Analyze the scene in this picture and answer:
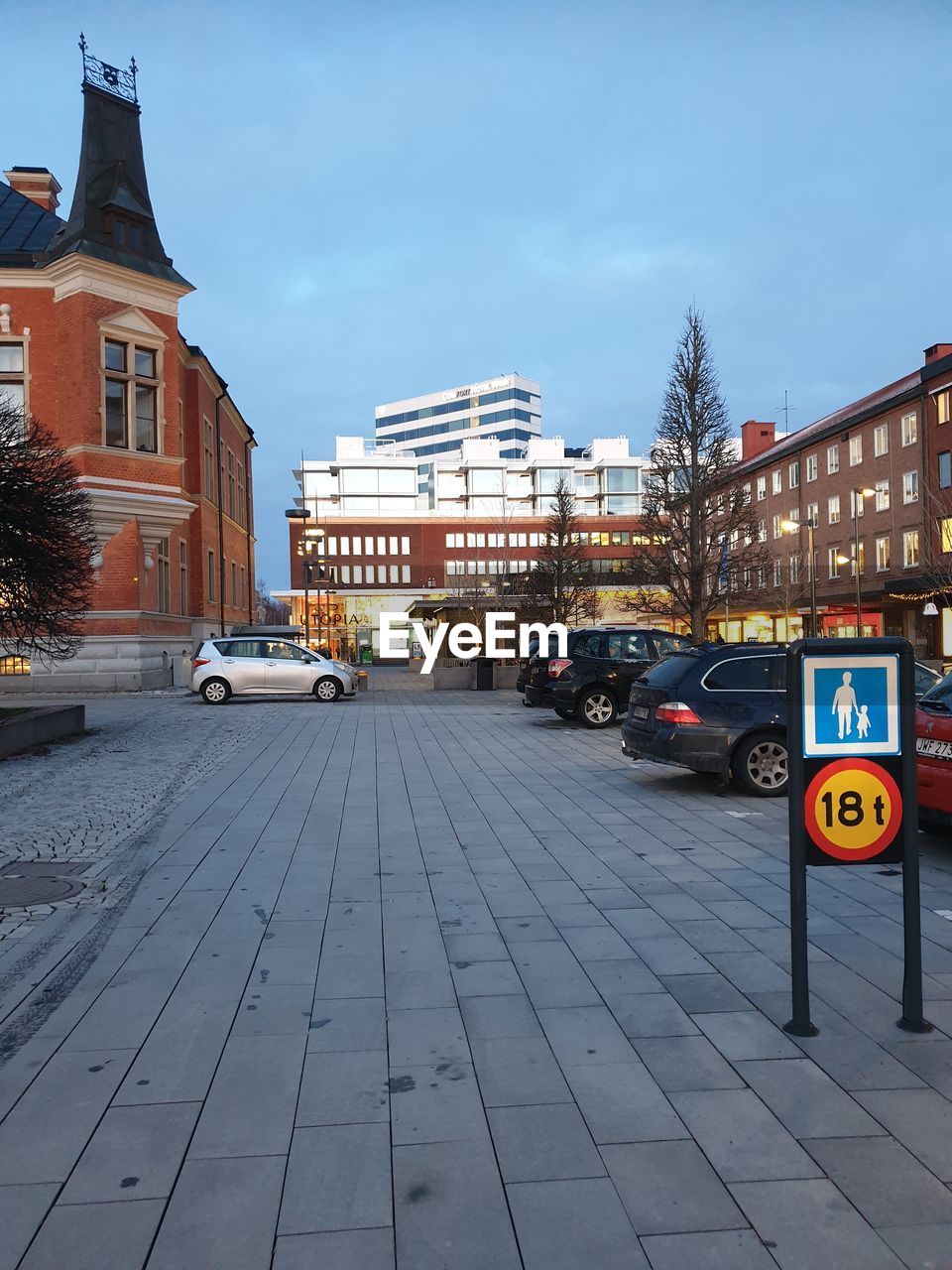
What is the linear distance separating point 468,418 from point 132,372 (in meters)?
101

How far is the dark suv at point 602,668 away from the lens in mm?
17266

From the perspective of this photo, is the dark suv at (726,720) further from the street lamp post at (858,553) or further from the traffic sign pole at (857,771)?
the street lamp post at (858,553)

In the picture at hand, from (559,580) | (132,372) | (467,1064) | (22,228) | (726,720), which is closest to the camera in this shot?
(467,1064)

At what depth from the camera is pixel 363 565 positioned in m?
89.7

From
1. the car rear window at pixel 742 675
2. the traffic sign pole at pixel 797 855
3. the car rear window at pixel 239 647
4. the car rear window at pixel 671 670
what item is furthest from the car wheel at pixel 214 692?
the traffic sign pole at pixel 797 855

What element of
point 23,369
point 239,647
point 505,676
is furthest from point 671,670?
point 23,369

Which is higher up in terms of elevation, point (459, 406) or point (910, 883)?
point (459, 406)

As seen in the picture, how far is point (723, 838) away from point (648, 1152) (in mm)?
5071

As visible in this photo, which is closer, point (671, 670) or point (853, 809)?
point (853, 809)

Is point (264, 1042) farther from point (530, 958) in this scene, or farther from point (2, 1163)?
point (530, 958)

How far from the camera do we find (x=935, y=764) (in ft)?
23.3

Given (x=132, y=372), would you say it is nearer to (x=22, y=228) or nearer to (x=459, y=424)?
(x=22, y=228)

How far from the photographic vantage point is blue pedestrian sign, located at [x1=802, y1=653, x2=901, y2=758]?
4.01 metres

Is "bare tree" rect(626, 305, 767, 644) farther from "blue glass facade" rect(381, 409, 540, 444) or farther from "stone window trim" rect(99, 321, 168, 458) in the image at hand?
"blue glass facade" rect(381, 409, 540, 444)
